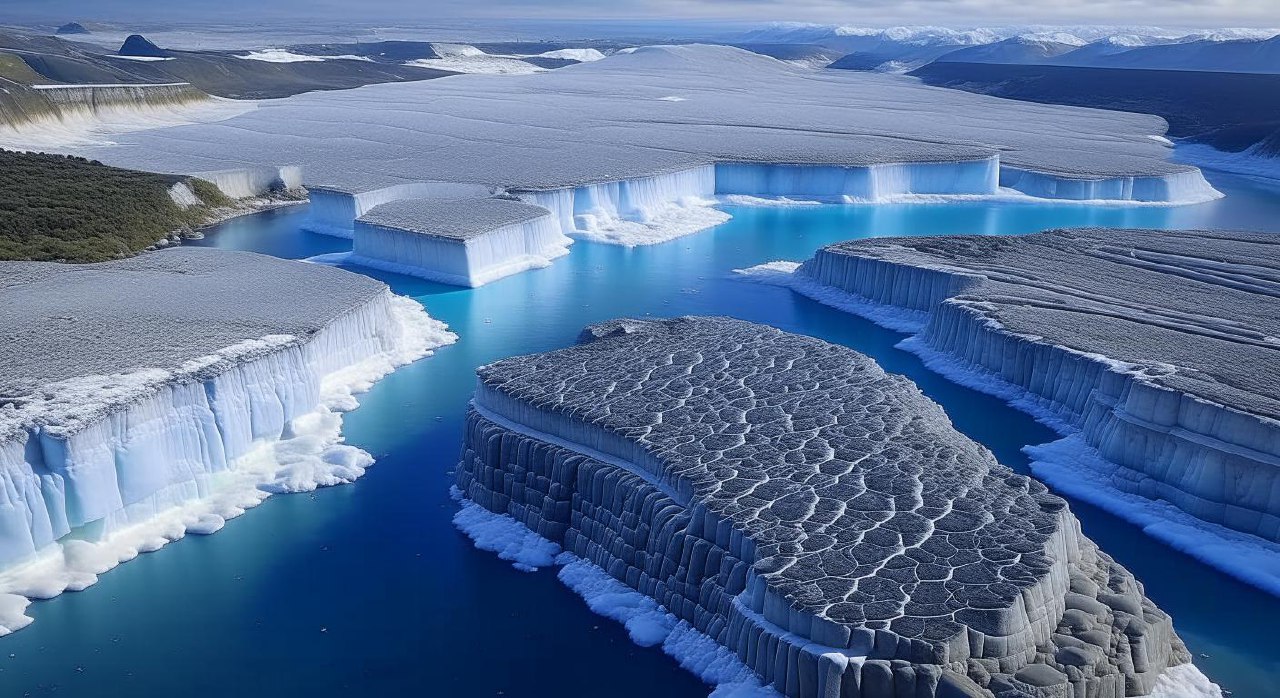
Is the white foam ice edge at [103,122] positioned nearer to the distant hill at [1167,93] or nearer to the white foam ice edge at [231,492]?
the white foam ice edge at [231,492]

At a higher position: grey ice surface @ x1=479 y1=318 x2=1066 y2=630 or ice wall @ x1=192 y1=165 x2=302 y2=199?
ice wall @ x1=192 y1=165 x2=302 y2=199

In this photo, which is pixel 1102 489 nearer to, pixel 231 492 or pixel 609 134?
pixel 231 492

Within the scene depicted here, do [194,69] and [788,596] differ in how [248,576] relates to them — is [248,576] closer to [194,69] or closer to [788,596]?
[788,596]

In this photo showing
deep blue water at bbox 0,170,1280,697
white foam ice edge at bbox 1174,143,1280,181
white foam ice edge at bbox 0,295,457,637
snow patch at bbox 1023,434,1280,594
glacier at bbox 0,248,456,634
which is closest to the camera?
deep blue water at bbox 0,170,1280,697

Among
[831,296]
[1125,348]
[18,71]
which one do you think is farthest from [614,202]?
[18,71]

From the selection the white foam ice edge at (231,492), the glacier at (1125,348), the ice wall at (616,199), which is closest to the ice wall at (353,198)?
the ice wall at (616,199)

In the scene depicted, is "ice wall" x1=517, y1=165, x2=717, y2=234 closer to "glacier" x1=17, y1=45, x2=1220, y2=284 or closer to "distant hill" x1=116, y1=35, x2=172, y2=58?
"glacier" x1=17, y1=45, x2=1220, y2=284

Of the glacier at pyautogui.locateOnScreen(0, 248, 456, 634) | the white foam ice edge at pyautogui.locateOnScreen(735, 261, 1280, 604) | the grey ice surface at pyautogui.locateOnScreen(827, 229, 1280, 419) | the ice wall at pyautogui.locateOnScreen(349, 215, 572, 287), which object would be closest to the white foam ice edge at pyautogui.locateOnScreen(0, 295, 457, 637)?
the glacier at pyautogui.locateOnScreen(0, 248, 456, 634)
